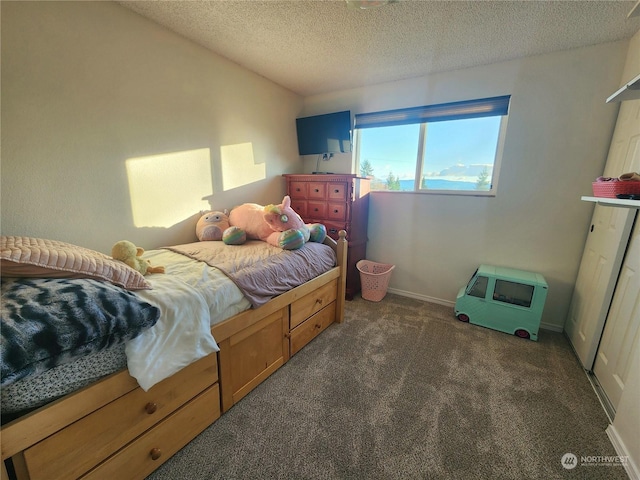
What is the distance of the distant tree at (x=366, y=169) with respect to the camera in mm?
3080

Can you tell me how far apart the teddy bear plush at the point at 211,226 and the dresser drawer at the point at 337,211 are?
1.07 m

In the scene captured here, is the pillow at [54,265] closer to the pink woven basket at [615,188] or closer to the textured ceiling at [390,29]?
the textured ceiling at [390,29]

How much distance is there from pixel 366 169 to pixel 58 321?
9.55 feet

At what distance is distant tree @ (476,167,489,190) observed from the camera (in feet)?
8.16

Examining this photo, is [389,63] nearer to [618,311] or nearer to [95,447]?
[618,311]

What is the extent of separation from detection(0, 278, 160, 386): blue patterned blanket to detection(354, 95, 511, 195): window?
2680 millimetres

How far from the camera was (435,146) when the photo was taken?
A: 2.68 m

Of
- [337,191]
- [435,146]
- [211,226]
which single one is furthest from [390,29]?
[211,226]

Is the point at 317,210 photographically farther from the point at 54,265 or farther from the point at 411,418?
the point at 54,265

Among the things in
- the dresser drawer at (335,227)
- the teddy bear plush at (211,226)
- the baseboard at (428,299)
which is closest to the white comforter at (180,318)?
the teddy bear plush at (211,226)

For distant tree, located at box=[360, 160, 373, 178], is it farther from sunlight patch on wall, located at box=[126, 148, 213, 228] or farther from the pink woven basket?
the pink woven basket

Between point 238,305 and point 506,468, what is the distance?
1.47m

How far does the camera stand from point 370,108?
2887 mm

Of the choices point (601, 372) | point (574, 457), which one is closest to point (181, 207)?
point (574, 457)
